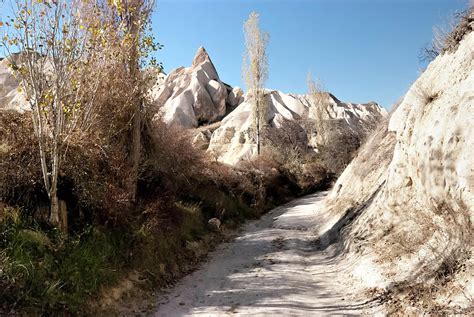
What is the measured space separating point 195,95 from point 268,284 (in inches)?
1712

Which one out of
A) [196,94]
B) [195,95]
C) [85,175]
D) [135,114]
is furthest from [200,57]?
[85,175]

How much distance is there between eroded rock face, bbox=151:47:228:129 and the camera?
156 feet

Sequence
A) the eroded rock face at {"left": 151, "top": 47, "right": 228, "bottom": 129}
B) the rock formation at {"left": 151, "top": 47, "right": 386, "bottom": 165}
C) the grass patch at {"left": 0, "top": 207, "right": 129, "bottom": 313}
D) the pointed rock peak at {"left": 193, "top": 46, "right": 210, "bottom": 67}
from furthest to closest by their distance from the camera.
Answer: the pointed rock peak at {"left": 193, "top": 46, "right": 210, "bottom": 67} < the eroded rock face at {"left": 151, "top": 47, "right": 228, "bottom": 129} < the rock formation at {"left": 151, "top": 47, "right": 386, "bottom": 165} < the grass patch at {"left": 0, "top": 207, "right": 129, "bottom": 313}

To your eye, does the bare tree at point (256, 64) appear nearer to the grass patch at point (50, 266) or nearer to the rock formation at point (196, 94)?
the rock formation at point (196, 94)

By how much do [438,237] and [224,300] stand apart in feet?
15.1

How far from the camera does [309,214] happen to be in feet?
63.1

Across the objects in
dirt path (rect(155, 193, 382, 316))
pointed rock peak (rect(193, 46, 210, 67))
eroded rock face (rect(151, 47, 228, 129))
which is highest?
pointed rock peak (rect(193, 46, 210, 67))

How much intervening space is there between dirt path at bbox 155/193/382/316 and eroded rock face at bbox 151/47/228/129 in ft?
116

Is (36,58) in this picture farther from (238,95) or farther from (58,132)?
(238,95)

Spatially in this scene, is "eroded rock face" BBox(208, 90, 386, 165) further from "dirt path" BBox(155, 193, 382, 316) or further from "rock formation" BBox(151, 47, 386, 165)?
"dirt path" BBox(155, 193, 382, 316)

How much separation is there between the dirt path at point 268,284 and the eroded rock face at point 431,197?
88 cm

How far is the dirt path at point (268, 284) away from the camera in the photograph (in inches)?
278

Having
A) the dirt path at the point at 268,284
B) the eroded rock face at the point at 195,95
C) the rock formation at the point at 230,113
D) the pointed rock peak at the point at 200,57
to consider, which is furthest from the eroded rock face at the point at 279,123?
the dirt path at the point at 268,284

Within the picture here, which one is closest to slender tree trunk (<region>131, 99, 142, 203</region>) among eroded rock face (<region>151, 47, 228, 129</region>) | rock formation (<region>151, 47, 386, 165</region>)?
rock formation (<region>151, 47, 386, 165</region>)
